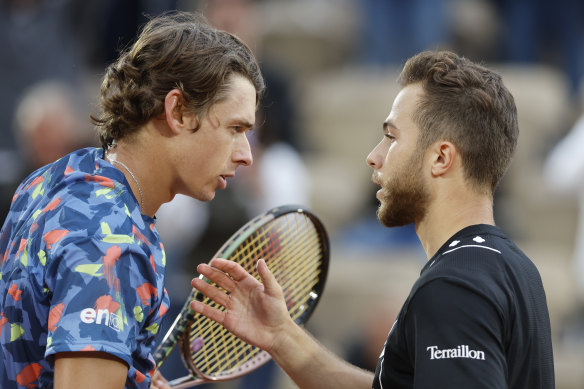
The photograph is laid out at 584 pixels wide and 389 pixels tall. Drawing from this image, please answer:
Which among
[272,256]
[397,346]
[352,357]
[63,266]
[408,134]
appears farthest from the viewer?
[352,357]

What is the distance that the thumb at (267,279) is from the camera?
3.28m

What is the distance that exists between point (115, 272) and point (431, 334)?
888mm

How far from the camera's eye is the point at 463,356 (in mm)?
2707

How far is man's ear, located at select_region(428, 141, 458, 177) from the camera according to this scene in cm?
315

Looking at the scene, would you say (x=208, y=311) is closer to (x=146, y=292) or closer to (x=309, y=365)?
(x=309, y=365)

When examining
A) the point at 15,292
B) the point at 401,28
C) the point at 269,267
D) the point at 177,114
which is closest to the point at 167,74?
the point at 177,114

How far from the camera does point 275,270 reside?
153 inches

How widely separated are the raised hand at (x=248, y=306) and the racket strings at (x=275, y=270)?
0.21 meters

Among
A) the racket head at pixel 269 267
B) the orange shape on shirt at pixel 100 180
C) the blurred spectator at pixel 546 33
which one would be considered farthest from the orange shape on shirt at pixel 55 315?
the blurred spectator at pixel 546 33

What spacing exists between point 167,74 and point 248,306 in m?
0.90

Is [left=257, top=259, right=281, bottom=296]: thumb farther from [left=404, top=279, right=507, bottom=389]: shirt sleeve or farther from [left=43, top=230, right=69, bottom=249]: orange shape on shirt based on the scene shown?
[left=43, top=230, right=69, bottom=249]: orange shape on shirt

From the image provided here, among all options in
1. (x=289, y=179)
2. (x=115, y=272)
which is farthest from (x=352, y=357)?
(x=115, y=272)

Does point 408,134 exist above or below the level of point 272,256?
above

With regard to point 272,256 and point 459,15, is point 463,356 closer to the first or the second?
point 272,256
